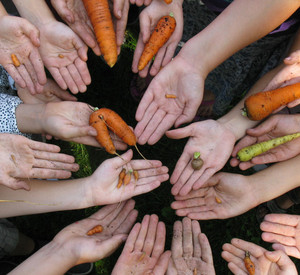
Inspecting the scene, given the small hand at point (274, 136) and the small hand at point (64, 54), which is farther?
the small hand at point (64, 54)

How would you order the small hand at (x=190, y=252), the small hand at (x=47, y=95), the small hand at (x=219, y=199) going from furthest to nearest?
the small hand at (x=47, y=95)
the small hand at (x=219, y=199)
the small hand at (x=190, y=252)

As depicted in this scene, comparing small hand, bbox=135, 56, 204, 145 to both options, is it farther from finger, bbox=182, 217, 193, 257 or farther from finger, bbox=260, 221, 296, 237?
finger, bbox=260, 221, 296, 237

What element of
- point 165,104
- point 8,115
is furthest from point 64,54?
point 165,104

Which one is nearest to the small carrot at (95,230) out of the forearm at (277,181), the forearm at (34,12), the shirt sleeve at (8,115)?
the shirt sleeve at (8,115)

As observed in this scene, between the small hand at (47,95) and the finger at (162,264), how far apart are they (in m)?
2.36

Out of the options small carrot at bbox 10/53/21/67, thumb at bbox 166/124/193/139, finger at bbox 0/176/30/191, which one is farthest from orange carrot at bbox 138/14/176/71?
finger at bbox 0/176/30/191

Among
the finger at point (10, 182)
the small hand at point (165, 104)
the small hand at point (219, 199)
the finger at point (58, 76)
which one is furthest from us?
the finger at point (58, 76)

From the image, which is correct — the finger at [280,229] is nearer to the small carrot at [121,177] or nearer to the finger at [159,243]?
the finger at [159,243]

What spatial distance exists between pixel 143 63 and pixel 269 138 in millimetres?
1861

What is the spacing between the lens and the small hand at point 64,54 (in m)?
3.30

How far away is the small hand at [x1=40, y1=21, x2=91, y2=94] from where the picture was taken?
330 centimetres

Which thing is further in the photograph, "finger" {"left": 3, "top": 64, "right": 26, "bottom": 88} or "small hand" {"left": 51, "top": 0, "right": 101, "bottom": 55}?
"small hand" {"left": 51, "top": 0, "right": 101, "bottom": 55}

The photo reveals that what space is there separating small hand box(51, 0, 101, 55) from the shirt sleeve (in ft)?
3.95

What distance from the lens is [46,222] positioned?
4113 mm
